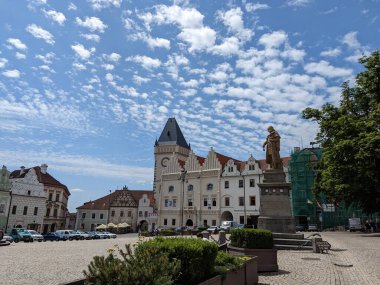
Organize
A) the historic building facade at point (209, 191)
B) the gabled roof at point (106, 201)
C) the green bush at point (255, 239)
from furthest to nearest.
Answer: the gabled roof at point (106, 201) → the historic building facade at point (209, 191) → the green bush at point (255, 239)

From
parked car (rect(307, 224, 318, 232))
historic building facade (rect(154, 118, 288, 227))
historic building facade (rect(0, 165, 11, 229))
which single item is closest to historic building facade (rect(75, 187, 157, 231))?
historic building facade (rect(154, 118, 288, 227))

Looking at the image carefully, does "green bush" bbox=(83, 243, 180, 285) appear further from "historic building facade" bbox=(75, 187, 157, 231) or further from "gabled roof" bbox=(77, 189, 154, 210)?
"gabled roof" bbox=(77, 189, 154, 210)

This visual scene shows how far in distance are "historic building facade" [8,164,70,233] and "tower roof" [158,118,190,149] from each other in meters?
26.2

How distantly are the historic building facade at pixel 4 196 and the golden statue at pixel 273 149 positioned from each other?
44.5 metres

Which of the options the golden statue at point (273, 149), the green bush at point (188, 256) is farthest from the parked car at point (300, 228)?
the green bush at point (188, 256)

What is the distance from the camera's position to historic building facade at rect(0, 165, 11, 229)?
49406mm

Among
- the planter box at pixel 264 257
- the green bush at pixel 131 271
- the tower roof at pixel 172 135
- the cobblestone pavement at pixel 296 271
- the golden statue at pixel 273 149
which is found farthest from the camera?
the tower roof at pixel 172 135

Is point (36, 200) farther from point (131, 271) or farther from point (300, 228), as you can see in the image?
point (131, 271)

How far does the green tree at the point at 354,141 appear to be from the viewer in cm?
2562

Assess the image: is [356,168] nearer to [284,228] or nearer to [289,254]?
[284,228]

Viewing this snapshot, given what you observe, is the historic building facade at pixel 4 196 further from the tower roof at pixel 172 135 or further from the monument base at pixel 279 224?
the monument base at pixel 279 224

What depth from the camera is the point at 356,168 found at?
1039 inches

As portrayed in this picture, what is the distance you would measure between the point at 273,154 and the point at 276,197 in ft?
9.15

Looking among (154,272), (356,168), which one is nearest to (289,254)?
(154,272)
